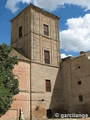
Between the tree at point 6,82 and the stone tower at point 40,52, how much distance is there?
4.66 m

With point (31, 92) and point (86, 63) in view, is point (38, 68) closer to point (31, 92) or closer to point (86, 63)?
point (31, 92)

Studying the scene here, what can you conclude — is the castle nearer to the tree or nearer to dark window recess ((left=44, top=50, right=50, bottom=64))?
dark window recess ((left=44, top=50, right=50, bottom=64))

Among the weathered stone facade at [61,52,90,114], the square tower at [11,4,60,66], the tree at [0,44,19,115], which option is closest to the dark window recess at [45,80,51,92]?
the weathered stone facade at [61,52,90,114]

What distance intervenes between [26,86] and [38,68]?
9.63 feet

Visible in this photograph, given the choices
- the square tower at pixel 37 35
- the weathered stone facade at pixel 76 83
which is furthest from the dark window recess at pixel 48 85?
the square tower at pixel 37 35

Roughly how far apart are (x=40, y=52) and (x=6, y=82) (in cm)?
854

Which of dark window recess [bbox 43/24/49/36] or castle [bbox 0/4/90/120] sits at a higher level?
dark window recess [bbox 43/24/49/36]

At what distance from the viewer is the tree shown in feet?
50.3

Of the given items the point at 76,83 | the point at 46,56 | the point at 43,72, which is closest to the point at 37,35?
the point at 46,56

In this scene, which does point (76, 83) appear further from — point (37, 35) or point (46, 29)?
point (46, 29)

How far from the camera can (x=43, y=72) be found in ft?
76.0

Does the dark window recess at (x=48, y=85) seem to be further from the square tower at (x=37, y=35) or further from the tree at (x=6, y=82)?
the tree at (x=6, y=82)

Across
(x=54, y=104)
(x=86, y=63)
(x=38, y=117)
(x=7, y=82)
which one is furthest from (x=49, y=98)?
(x=7, y=82)

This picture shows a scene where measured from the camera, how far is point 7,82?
16.5m
